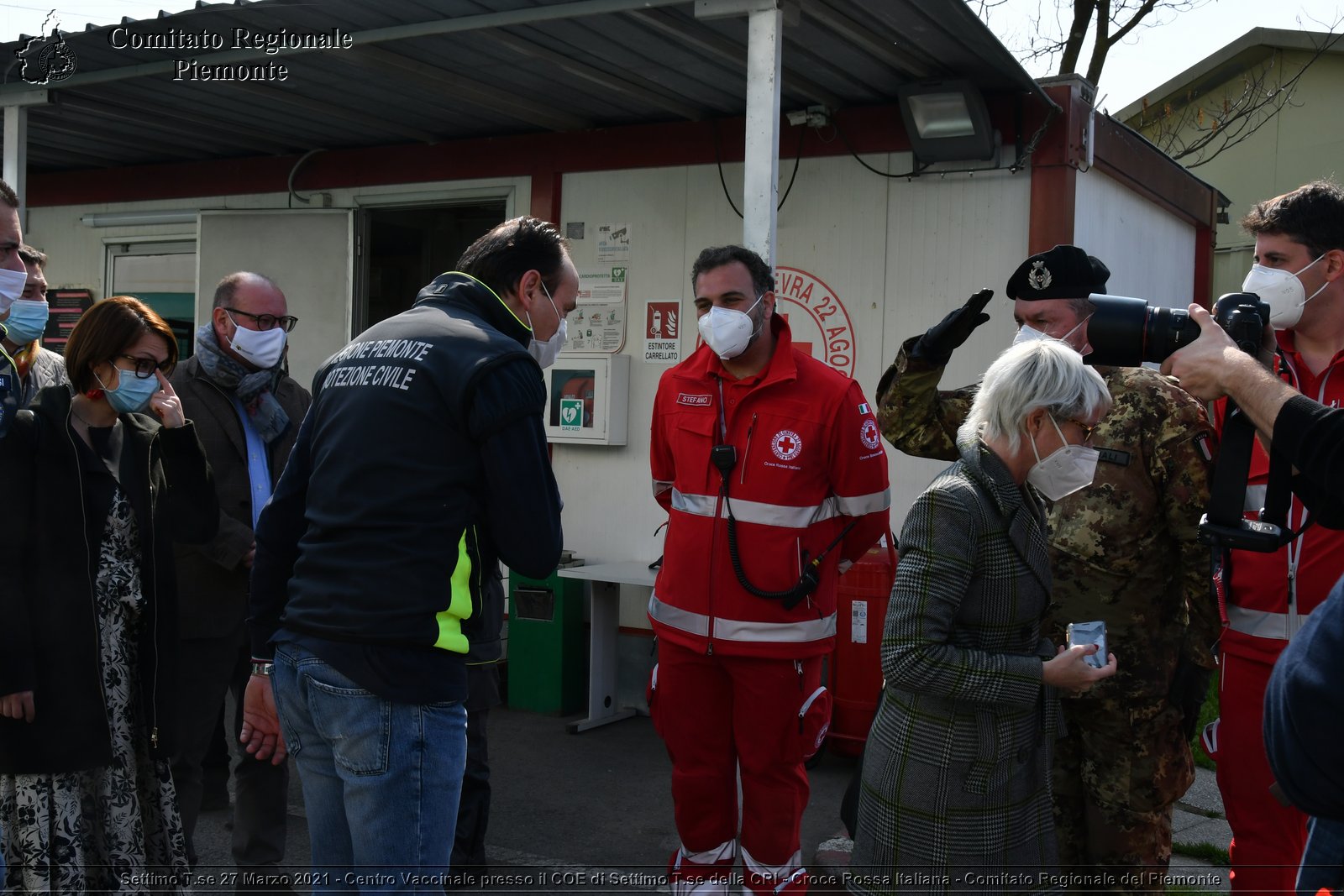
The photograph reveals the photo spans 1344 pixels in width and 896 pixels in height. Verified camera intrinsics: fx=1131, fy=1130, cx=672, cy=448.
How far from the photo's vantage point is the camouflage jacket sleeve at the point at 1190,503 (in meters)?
2.98

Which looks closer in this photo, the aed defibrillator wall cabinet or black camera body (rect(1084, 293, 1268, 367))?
black camera body (rect(1084, 293, 1268, 367))

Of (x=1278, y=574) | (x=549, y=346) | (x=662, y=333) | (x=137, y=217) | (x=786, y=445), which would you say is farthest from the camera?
(x=137, y=217)

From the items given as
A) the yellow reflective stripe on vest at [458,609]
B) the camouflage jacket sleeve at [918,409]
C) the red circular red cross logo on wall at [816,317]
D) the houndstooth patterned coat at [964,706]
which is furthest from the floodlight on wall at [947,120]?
the yellow reflective stripe on vest at [458,609]

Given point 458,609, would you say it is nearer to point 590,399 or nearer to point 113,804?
point 113,804

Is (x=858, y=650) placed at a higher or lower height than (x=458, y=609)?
lower

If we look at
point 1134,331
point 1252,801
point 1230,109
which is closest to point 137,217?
point 1134,331

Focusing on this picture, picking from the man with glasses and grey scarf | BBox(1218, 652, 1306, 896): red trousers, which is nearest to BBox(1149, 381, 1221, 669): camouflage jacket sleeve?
BBox(1218, 652, 1306, 896): red trousers

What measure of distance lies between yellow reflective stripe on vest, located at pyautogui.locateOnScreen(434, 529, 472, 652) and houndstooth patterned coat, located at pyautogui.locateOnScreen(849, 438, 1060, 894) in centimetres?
90

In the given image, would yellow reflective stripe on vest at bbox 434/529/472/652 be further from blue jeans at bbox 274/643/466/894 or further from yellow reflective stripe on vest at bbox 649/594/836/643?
yellow reflective stripe on vest at bbox 649/594/836/643

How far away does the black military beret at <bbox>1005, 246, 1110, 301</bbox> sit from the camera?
3.33 meters

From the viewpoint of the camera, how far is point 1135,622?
301 cm

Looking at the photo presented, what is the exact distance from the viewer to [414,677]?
2.20 m

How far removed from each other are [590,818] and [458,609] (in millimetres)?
2885

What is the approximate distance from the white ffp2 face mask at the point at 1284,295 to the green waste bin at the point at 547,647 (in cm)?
409
